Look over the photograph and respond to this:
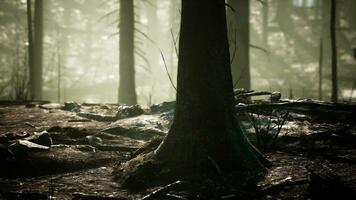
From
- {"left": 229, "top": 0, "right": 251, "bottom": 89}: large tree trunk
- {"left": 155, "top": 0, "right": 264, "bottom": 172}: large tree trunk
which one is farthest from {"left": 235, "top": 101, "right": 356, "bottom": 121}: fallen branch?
{"left": 229, "top": 0, "right": 251, "bottom": 89}: large tree trunk

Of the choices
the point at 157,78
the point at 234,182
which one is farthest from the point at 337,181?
the point at 157,78

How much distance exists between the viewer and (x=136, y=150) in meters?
6.02

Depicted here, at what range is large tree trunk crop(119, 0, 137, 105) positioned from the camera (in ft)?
48.1

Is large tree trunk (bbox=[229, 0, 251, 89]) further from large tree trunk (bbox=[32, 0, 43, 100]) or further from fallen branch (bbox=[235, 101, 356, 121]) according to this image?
large tree trunk (bbox=[32, 0, 43, 100])

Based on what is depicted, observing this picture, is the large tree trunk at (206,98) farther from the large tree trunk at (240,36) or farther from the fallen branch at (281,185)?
the large tree trunk at (240,36)

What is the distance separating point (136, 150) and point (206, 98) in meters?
1.46

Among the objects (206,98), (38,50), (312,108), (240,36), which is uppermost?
(38,50)

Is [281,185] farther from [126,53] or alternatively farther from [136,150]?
[126,53]

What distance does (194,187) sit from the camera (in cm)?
457

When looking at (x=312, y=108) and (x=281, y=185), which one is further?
(x=312, y=108)

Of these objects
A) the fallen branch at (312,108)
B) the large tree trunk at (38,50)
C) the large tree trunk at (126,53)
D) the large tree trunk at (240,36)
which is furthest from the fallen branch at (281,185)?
the large tree trunk at (38,50)

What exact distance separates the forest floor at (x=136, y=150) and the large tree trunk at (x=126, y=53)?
16.2ft

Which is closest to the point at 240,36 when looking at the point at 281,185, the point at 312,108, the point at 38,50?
the point at 312,108

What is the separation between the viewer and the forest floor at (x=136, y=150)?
14.6 ft
